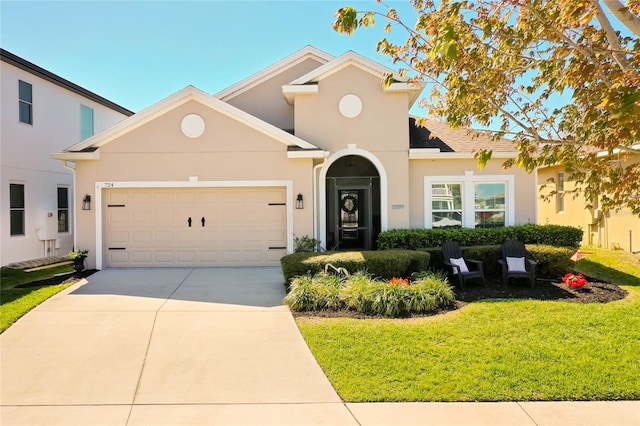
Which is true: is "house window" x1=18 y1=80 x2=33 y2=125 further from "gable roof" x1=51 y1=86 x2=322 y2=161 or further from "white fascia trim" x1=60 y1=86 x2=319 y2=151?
"white fascia trim" x1=60 y1=86 x2=319 y2=151

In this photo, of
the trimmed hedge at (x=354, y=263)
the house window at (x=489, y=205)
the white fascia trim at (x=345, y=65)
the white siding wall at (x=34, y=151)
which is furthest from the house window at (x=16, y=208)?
the house window at (x=489, y=205)

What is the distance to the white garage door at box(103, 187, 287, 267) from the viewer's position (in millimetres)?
12742

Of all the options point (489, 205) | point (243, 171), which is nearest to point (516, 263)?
point (489, 205)

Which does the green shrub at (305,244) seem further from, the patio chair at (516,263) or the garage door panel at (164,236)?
the patio chair at (516,263)

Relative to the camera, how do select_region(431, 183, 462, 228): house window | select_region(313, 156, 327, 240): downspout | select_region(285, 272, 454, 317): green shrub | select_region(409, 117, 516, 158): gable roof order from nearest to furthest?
select_region(285, 272, 454, 317): green shrub
select_region(313, 156, 327, 240): downspout
select_region(409, 117, 516, 158): gable roof
select_region(431, 183, 462, 228): house window

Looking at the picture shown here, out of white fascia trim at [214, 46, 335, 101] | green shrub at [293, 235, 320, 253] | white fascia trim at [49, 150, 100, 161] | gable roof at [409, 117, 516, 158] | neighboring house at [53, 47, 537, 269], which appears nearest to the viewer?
white fascia trim at [49, 150, 100, 161]

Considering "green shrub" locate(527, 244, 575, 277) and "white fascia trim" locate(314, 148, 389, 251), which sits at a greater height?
"white fascia trim" locate(314, 148, 389, 251)

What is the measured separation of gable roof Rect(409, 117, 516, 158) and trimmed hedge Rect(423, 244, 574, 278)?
321 centimetres

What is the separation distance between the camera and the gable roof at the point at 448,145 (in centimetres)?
1374

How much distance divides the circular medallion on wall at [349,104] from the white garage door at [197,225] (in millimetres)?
3298

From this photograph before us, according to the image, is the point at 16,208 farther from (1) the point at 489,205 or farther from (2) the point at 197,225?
(1) the point at 489,205

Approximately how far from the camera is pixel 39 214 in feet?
48.0

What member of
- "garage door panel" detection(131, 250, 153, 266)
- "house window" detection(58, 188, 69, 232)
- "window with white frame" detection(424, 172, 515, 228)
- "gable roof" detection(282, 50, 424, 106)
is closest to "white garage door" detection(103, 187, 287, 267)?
"garage door panel" detection(131, 250, 153, 266)

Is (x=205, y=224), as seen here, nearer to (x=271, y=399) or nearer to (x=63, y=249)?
(x=63, y=249)
